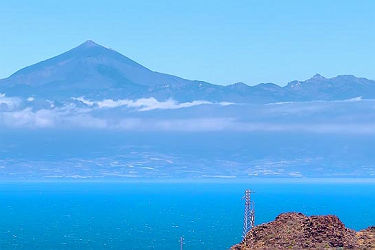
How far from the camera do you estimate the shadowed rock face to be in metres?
84.9

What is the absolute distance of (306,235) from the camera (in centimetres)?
8638

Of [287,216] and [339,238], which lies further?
[287,216]

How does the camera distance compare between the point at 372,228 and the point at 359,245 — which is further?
the point at 372,228

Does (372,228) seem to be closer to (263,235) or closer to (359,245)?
(359,245)

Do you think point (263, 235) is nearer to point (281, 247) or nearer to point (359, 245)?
point (281, 247)

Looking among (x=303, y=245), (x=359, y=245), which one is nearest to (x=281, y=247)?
(x=303, y=245)

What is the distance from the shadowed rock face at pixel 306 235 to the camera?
84.9m

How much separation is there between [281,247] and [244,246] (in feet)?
16.7

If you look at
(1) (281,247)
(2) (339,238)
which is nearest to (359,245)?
(2) (339,238)

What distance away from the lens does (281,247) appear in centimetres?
8488

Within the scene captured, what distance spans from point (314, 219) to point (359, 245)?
5.60 metres

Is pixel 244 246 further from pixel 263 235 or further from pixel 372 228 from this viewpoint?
pixel 372 228

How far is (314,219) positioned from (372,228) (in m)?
8.04

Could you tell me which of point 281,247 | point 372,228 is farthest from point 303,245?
point 372,228
